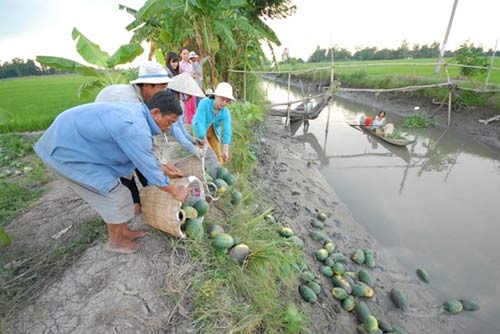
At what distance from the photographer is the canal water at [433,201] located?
3.83 metres

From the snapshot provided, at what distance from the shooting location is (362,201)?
19.2 feet

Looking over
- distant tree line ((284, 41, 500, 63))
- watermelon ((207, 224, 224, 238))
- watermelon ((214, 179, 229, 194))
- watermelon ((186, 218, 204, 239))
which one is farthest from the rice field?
distant tree line ((284, 41, 500, 63))

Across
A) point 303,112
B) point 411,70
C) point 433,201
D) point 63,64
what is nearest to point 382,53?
point 411,70

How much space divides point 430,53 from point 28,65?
70.3 metres

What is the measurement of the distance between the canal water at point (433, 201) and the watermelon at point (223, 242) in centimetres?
317

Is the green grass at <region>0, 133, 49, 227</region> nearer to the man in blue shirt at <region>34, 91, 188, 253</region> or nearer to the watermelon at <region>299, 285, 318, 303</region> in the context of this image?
the man in blue shirt at <region>34, 91, 188, 253</region>

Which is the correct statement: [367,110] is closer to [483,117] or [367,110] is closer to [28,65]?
[483,117]

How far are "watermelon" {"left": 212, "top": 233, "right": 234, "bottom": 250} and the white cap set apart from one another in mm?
1597

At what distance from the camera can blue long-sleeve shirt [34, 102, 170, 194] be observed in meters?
1.67

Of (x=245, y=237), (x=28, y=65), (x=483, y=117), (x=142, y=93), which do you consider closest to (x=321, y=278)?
(x=245, y=237)

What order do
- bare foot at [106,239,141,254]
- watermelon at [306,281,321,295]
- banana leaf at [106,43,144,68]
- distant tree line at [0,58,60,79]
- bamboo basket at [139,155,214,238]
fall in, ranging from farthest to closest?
1. distant tree line at [0,58,60,79]
2. banana leaf at [106,43,144,68]
3. watermelon at [306,281,321,295]
4. bare foot at [106,239,141,254]
5. bamboo basket at [139,155,214,238]

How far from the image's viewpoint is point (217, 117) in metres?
3.68

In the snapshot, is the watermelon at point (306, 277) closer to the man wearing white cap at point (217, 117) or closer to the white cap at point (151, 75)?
the man wearing white cap at point (217, 117)

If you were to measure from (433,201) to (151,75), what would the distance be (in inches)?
247
